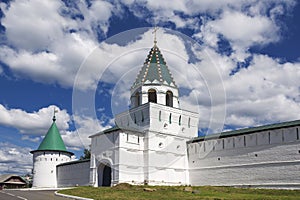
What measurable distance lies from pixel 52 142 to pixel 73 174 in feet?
14.5

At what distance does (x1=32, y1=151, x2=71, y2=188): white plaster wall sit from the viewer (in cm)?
3656

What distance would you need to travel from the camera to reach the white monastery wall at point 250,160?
22828mm

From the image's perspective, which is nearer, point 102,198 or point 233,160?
point 102,198

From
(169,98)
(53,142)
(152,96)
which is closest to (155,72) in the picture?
(152,96)

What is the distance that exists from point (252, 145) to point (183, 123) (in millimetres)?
7234

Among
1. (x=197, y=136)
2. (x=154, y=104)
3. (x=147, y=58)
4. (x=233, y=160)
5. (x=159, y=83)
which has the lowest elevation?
(x=233, y=160)

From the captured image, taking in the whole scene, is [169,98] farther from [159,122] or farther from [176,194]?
[176,194]

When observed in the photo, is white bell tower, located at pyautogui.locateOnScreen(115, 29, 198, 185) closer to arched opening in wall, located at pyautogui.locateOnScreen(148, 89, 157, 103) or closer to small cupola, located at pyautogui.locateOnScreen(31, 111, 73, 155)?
arched opening in wall, located at pyautogui.locateOnScreen(148, 89, 157, 103)

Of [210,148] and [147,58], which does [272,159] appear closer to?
[210,148]

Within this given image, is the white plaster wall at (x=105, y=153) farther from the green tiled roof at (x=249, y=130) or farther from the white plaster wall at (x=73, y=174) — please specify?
the green tiled roof at (x=249, y=130)

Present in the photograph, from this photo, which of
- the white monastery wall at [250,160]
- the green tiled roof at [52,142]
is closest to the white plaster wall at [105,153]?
the white monastery wall at [250,160]

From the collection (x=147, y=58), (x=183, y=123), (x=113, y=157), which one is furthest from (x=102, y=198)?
(x=147, y=58)

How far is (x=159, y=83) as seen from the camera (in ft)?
100

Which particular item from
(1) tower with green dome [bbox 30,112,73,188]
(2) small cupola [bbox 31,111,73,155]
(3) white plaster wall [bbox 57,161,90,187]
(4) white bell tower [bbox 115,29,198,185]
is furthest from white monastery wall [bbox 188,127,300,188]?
(1) tower with green dome [bbox 30,112,73,188]
